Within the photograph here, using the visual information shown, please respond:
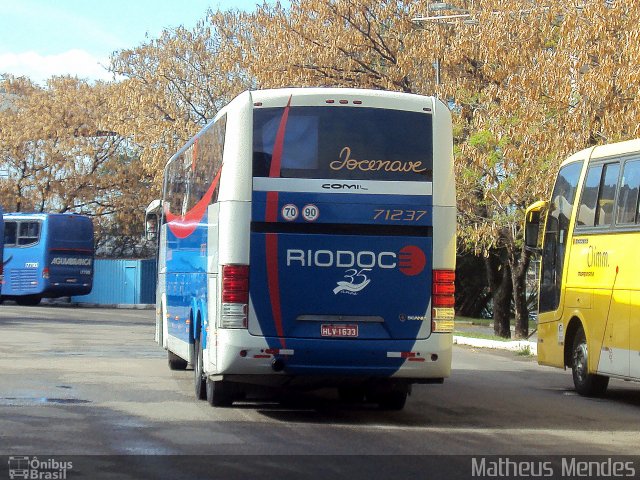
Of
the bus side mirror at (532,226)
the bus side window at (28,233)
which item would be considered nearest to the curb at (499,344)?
the bus side mirror at (532,226)

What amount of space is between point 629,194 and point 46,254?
35.8 m

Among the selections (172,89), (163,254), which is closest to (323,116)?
(163,254)

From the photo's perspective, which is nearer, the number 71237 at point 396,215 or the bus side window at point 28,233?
the number 71237 at point 396,215

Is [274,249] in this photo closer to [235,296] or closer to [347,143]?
[235,296]

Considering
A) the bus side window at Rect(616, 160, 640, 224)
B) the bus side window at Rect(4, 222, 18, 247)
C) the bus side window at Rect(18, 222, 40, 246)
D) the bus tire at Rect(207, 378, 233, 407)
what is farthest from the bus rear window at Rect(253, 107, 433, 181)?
the bus side window at Rect(4, 222, 18, 247)

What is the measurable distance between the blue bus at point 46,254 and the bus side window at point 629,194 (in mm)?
35316

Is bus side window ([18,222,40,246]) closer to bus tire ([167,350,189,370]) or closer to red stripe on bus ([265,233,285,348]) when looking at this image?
bus tire ([167,350,189,370])

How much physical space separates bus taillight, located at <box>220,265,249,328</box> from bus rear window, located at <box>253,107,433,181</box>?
40.5 inches

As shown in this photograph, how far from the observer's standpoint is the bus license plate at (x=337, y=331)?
1295cm

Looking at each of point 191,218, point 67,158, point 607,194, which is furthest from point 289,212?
point 67,158

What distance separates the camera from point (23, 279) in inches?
1930

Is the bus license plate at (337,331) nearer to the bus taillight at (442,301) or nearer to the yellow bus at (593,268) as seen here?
the bus taillight at (442,301)

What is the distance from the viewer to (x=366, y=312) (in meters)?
13.0

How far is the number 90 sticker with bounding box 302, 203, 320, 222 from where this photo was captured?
509 inches
